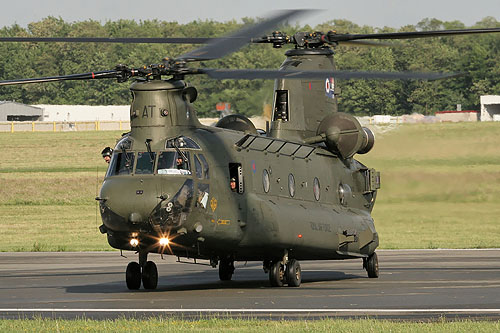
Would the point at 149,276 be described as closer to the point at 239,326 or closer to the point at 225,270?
the point at 225,270

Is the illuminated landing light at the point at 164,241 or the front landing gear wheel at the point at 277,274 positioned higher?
the illuminated landing light at the point at 164,241

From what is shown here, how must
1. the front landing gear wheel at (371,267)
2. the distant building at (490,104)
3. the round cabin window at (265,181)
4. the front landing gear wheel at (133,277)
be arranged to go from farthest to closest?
the distant building at (490,104)
the front landing gear wheel at (371,267)
the round cabin window at (265,181)
the front landing gear wheel at (133,277)

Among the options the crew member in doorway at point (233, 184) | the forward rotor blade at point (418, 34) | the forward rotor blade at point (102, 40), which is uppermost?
the forward rotor blade at point (102, 40)

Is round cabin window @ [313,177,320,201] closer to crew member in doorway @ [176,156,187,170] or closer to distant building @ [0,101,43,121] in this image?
crew member in doorway @ [176,156,187,170]

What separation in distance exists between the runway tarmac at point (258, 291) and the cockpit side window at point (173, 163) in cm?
266

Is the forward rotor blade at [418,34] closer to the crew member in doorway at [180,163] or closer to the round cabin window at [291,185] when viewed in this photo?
the round cabin window at [291,185]

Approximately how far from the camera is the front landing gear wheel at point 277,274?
24.3 meters

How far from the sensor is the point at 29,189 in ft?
220

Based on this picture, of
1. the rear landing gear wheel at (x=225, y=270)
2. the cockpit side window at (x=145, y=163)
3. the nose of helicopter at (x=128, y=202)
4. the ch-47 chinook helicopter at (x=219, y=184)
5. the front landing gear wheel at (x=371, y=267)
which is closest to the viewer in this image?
the nose of helicopter at (x=128, y=202)

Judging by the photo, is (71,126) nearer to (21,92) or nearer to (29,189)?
(21,92)

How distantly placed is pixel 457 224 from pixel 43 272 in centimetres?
2677

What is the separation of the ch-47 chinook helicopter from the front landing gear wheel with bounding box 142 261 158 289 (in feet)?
0.08

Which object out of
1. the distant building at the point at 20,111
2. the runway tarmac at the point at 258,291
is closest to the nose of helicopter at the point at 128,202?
the runway tarmac at the point at 258,291

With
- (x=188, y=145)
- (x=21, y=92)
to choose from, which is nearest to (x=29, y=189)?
(x=188, y=145)
